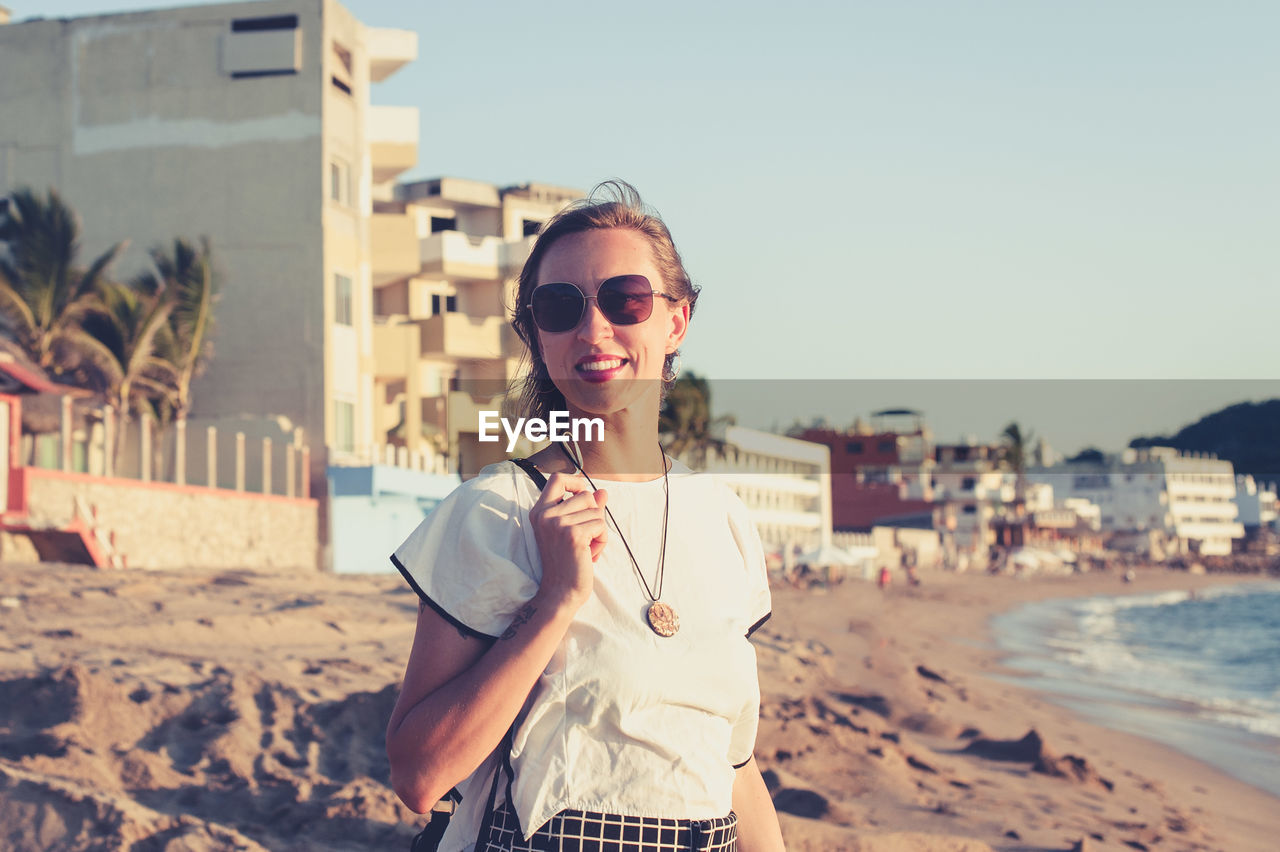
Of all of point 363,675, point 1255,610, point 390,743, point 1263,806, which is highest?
point 390,743

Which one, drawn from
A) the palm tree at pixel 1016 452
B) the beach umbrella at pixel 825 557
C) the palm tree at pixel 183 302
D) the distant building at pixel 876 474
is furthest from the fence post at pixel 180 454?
the palm tree at pixel 1016 452

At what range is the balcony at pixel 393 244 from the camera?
30922 mm

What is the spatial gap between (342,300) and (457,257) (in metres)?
6.57

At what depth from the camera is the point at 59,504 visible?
54.9 feet

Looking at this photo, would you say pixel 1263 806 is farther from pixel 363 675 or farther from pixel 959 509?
pixel 959 509

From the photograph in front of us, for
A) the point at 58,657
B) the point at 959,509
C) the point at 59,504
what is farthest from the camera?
the point at 959,509

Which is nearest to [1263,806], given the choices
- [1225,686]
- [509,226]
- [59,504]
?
[1225,686]

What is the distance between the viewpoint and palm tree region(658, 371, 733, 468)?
46031 mm

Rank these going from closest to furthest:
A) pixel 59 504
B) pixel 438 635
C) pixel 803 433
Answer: pixel 438 635
pixel 59 504
pixel 803 433

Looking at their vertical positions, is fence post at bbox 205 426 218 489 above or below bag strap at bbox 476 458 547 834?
above

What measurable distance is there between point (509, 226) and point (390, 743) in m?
36.4

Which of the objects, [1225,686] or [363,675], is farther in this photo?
[1225,686]

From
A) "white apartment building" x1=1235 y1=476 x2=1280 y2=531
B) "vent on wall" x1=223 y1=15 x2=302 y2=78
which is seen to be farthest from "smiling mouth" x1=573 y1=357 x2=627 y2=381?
"white apartment building" x1=1235 y1=476 x2=1280 y2=531

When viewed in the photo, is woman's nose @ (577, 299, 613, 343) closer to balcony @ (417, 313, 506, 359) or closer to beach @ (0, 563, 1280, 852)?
beach @ (0, 563, 1280, 852)
